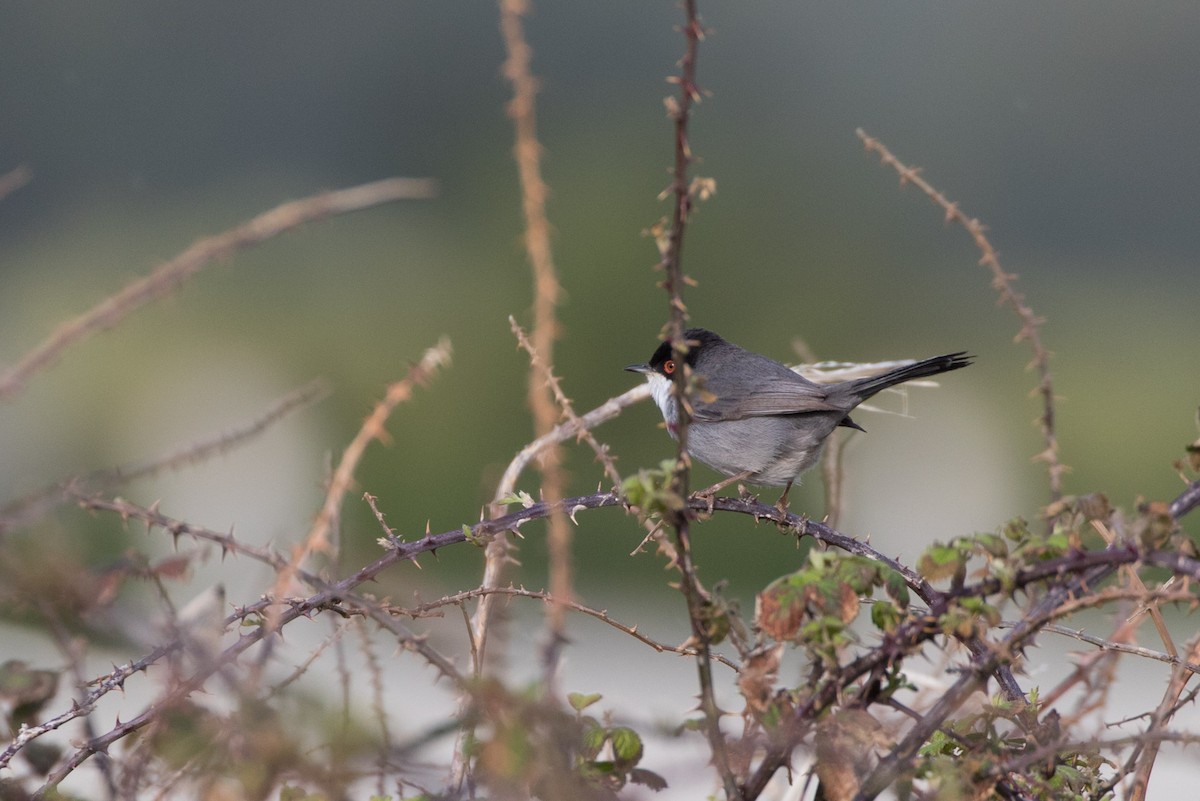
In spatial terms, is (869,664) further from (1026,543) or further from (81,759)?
(81,759)

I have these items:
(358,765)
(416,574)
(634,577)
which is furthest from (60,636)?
(634,577)

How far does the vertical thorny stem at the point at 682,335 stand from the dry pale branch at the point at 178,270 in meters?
0.33

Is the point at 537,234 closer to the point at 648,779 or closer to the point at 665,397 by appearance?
the point at 648,779

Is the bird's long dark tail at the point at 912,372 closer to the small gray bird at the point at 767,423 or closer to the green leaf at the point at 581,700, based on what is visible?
the small gray bird at the point at 767,423

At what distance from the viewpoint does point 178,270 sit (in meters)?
1.48

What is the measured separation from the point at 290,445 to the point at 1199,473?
11.2 m

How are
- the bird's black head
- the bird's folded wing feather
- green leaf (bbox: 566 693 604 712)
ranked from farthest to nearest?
the bird's black head
the bird's folded wing feather
green leaf (bbox: 566 693 604 712)

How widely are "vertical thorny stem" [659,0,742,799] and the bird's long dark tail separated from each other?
83.3 inches

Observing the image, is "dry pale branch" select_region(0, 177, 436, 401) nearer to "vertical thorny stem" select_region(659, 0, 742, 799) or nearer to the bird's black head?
"vertical thorny stem" select_region(659, 0, 742, 799)

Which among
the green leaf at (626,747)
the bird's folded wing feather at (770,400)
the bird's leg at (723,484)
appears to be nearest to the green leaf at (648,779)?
the green leaf at (626,747)

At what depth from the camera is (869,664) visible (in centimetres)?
156

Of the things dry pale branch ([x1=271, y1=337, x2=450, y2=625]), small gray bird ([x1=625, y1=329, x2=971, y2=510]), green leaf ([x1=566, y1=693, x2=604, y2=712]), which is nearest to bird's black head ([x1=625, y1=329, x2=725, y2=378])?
small gray bird ([x1=625, y1=329, x2=971, y2=510])

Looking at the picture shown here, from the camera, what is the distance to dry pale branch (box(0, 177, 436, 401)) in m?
1.44

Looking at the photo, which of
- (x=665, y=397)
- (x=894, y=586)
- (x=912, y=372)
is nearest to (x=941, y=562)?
(x=894, y=586)
